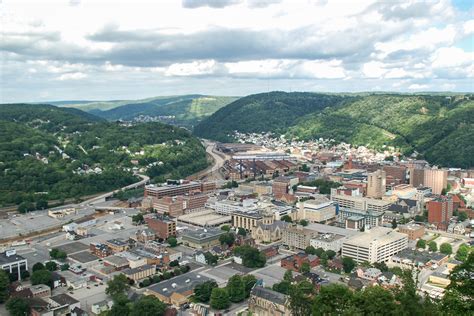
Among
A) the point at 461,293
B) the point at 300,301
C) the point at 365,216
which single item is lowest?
the point at 365,216

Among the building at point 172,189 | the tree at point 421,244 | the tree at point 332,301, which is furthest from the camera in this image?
the building at point 172,189

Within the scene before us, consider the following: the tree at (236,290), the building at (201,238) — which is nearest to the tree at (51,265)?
the building at (201,238)

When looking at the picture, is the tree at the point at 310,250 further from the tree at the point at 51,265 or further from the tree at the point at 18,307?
the tree at the point at 18,307

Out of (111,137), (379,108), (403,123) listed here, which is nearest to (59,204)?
(111,137)

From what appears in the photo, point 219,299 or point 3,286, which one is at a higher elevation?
point 3,286

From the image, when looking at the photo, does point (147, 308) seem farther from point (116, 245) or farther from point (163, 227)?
point (163, 227)

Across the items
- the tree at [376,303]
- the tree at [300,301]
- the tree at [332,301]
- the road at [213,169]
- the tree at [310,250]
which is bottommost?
the road at [213,169]

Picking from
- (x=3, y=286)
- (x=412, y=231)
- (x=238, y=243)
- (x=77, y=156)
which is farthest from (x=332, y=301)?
(x=77, y=156)
